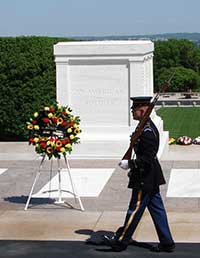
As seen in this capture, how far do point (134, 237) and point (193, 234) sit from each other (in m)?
0.67

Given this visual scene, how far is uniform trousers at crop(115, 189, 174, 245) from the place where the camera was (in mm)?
7355

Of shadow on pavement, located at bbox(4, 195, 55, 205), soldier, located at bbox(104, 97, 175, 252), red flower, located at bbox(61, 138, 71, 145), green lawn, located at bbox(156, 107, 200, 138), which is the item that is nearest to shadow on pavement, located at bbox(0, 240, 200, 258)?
soldier, located at bbox(104, 97, 175, 252)

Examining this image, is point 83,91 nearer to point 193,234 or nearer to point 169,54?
point 193,234

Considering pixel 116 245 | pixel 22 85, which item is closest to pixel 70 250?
pixel 116 245

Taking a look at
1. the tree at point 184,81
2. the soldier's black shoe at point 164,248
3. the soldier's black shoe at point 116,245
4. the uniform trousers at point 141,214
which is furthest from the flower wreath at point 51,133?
the tree at point 184,81

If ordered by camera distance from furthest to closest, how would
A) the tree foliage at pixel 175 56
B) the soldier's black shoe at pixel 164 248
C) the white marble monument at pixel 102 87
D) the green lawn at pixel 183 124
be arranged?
1. the tree foliage at pixel 175 56
2. the green lawn at pixel 183 124
3. the white marble monument at pixel 102 87
4. the soldier's black shoe at pixel 164 248

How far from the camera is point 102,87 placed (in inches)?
554

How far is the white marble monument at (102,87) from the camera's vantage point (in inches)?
548

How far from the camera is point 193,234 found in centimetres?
824

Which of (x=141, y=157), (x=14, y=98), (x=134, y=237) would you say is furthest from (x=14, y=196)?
(x=14, y=98)

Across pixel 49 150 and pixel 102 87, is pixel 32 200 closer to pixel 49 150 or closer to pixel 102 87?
pixel 49 150

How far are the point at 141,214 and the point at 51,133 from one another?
2478 mm

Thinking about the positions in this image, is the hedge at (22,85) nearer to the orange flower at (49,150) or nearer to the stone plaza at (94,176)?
the stone plaza at (94,176)

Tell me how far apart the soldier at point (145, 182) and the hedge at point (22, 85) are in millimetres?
10012
